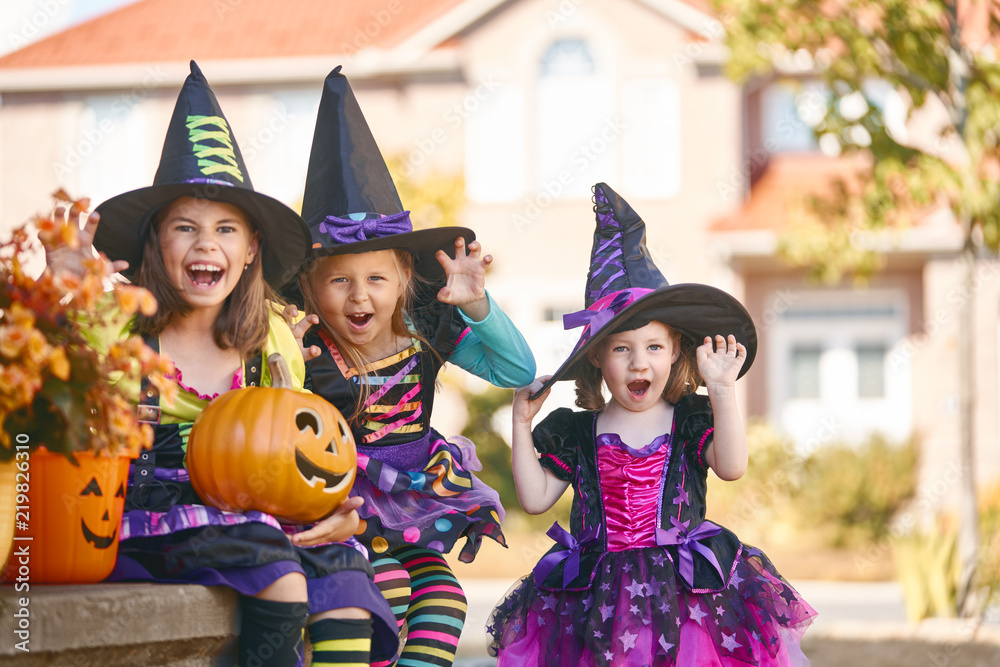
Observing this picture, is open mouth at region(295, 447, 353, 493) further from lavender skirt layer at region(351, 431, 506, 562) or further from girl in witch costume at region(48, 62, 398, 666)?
lavender skirt layer at region(351, 431, 506, 562)

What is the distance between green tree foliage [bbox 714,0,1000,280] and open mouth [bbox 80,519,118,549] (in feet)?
21.4

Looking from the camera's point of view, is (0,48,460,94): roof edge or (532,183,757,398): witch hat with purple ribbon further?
(0,48,460,94): roof edge

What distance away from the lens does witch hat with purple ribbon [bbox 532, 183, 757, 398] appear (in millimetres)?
3455

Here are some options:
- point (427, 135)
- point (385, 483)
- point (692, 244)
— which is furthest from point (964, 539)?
point (427, 135)

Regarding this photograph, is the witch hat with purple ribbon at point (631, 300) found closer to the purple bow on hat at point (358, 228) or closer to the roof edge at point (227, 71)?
the purple bow on hat at point (358, 228)

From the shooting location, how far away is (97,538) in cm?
250

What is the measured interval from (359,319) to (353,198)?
1.42 feet

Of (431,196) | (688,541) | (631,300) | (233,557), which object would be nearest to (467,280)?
(631,300)

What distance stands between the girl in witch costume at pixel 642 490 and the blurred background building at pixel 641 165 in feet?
38.9

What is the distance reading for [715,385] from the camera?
3.45m

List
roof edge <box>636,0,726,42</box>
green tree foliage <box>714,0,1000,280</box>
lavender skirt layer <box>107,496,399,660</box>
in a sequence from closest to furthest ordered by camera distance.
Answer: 1. lavender skirt layer <box>107,496,399,660</box>
2. green tree foliage <box>714,0,1000,280</box>
3. roof edge <box>636,0,726,42</box>

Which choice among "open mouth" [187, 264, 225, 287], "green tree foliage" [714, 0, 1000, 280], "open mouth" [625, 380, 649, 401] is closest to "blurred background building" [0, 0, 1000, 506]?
"green tree foliage" [714, 0, 1000, 280]

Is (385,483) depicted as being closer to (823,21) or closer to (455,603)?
(455,603)

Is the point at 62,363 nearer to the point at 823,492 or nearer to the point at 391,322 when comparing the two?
the point at 391,322
